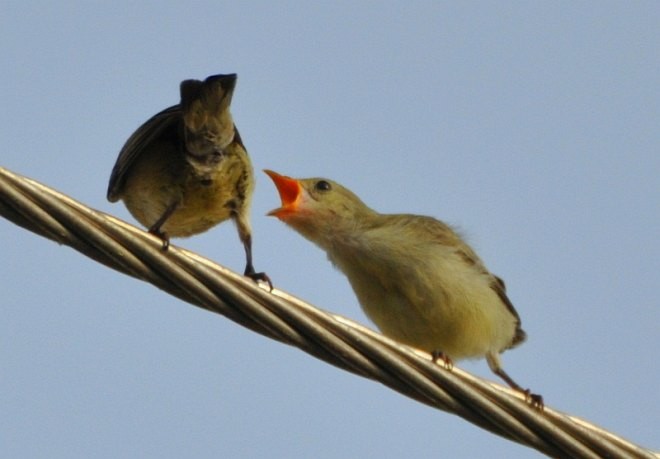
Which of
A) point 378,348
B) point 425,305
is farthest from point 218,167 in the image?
point 378,348

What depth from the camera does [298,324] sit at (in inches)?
166

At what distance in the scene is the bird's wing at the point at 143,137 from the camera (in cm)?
780

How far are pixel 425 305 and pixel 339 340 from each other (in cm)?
321

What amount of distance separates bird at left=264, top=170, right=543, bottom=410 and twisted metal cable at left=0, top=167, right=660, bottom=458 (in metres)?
2.37

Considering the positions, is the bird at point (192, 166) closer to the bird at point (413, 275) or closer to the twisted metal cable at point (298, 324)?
the bird at point (413, 275)

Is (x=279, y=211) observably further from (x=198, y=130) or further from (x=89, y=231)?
(x=89, y=231)

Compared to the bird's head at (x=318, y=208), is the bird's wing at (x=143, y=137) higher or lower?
lower

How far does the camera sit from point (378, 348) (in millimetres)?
4309

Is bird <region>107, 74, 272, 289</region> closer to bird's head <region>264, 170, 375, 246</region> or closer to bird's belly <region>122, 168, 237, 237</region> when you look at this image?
bird's belly <region>122, 168, 237, 237</region>

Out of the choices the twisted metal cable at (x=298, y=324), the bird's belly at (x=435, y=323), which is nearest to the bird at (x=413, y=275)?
the bird's belly at (x=435, y=323)

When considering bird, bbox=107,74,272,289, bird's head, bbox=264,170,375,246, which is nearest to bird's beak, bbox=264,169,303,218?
bird's head, bbox=264,170,375,246

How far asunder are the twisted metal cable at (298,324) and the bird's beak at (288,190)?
424 centimetres

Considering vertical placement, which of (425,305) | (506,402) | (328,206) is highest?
(328,206)

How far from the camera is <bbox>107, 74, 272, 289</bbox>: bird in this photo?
301 inches
